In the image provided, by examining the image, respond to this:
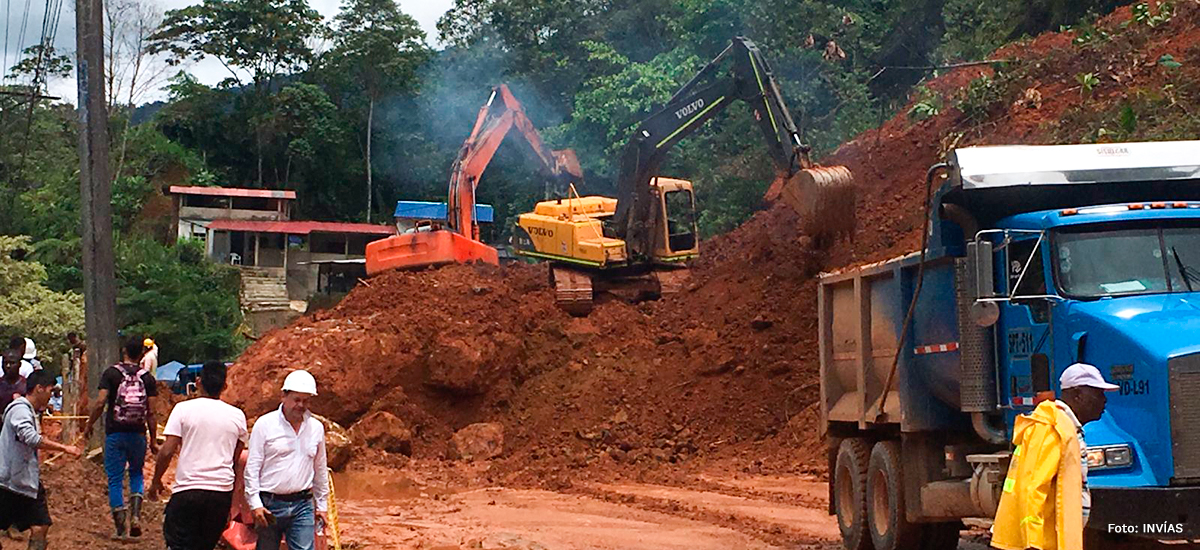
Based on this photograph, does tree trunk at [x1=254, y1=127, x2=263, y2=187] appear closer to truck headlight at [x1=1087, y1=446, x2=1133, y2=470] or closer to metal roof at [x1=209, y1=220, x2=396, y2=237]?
metal roof at [x1=209, y1=220, x2=396, y2=237]

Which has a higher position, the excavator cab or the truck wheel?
the excavator cab

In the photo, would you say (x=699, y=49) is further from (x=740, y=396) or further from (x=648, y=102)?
(x=740, y=396)

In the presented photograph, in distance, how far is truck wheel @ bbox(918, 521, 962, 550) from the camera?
11500 mm

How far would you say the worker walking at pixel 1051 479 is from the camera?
20.8 ft

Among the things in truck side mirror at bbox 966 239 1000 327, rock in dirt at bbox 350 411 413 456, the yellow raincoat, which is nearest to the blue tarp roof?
rock in dirt at bbox 350 411 413 456

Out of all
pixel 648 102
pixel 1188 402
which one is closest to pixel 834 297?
pixel 1188 402

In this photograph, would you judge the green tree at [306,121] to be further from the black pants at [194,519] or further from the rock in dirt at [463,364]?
the black pants at [194,519]

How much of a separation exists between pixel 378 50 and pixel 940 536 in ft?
171

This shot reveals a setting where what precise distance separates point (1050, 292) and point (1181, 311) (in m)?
0.85

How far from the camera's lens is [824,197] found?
850 inches

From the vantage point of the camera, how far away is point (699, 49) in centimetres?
4241

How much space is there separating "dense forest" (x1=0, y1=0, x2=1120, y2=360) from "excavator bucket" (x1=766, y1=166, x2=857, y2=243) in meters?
12.5

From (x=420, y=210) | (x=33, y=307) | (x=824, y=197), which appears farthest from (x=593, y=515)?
(x=420, y=210)

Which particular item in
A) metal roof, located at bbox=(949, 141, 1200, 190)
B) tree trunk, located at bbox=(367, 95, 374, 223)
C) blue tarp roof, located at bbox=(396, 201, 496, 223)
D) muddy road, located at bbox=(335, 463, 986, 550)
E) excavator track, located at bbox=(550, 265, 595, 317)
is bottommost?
muddy road, located at bbox=(335, 463, 986, 550)
